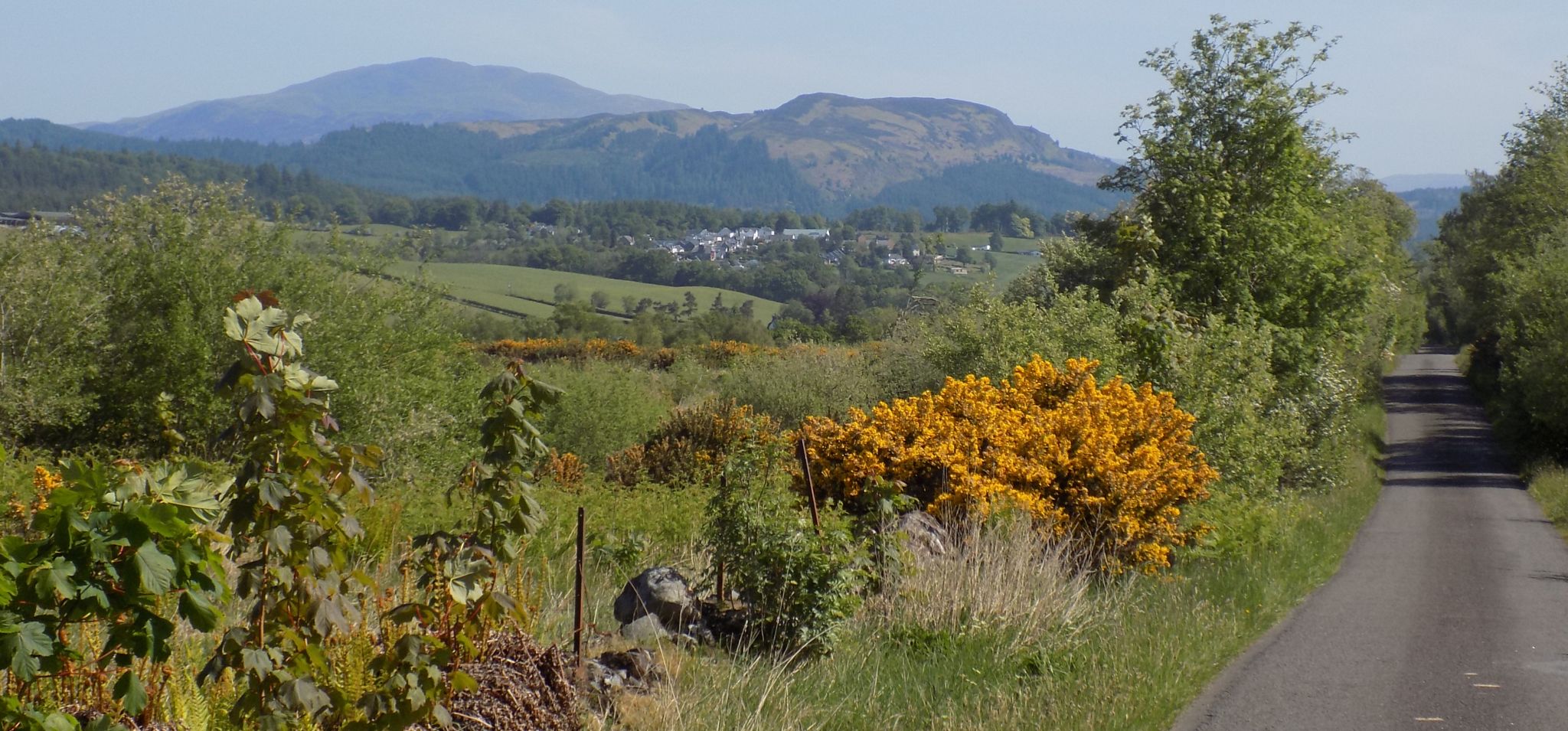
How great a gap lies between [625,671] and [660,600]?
0.87m

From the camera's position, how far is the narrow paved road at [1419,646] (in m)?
6.34

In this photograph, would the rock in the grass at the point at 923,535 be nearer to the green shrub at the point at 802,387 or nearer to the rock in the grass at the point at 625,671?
the rock in the grass at the point at 625,671

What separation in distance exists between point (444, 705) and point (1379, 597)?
9164 millimetres

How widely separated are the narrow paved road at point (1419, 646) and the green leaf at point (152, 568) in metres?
Result: 4.88

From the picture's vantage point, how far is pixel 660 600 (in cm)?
577

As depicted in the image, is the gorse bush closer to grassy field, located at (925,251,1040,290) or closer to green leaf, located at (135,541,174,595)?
green leaf, located at (135,541,174,595)

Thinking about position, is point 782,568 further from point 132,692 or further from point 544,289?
point 544,289

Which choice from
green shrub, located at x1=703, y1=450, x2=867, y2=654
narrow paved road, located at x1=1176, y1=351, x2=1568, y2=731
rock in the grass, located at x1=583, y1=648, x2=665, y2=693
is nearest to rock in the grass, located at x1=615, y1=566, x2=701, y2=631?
green shrub, located at x1=703, y1=450, x2=867, y2=654

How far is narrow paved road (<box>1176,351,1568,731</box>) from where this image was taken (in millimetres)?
6336

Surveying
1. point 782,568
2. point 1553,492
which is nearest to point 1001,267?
point 1553,492

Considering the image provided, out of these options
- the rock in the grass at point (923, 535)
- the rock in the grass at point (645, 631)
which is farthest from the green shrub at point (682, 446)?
the rock in the grass at point (645, 631)

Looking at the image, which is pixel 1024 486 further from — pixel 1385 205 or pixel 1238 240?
pixel 1385 205

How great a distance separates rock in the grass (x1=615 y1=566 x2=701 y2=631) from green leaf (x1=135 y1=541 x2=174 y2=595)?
3.32 m

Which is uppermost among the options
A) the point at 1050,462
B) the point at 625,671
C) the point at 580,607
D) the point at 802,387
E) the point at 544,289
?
the point at 580,607
